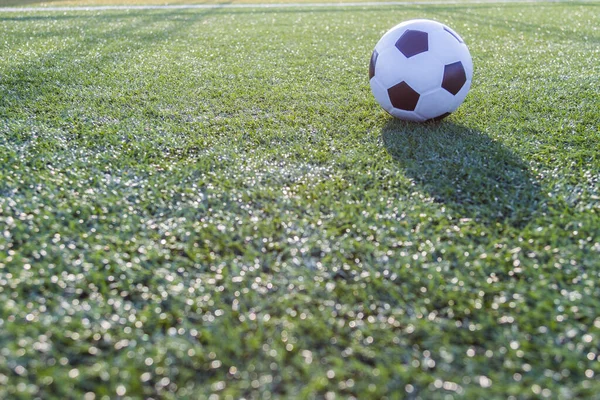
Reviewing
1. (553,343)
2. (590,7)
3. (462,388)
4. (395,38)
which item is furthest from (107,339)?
(590,7)

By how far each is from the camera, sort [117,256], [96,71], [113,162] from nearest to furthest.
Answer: [117,256]
[113,162]
[96,71]

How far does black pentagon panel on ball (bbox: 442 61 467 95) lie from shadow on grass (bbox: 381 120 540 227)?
286 millimetres

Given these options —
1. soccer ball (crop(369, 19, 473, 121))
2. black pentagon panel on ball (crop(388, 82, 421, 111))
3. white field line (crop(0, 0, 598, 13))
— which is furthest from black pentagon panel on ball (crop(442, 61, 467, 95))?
white field line (crop(0, 0, 598, 13))

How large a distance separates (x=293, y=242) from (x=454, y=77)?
1.60m

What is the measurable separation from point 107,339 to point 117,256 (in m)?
0.45

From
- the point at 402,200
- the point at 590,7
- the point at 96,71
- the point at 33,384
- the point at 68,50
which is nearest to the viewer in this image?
the point at 33,384

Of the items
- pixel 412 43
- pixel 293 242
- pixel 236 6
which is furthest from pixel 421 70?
pixel 236 6

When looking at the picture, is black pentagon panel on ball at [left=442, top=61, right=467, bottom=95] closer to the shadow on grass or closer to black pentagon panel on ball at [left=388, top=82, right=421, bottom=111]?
black pentagon panel on ball at [left=388, top=82, right=421, bottom=111]

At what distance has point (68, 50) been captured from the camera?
17.6 feet

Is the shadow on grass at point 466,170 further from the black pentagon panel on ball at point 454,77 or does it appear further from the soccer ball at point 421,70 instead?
the black pentagon panel on ball at point 454,77

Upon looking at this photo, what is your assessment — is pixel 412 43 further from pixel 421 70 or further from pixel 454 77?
pixel 454 77

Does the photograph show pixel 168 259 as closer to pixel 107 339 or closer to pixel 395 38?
pixel 107 339

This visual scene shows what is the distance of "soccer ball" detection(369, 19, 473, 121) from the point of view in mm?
2885

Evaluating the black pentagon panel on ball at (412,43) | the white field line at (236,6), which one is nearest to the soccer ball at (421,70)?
the black pentagon panel on ball at (412,43)
